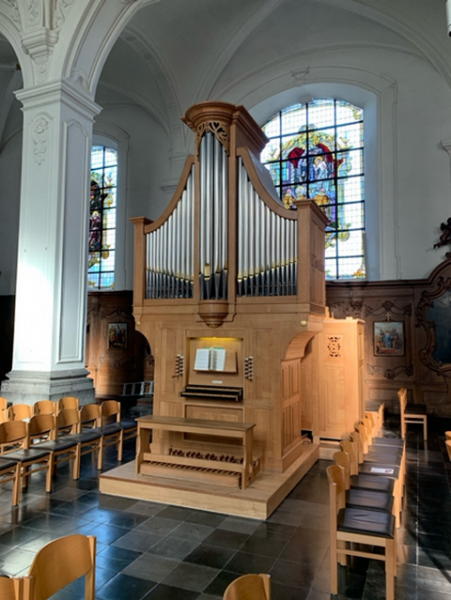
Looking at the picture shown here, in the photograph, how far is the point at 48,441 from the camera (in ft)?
19.1

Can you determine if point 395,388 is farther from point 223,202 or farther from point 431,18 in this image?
point 431,18

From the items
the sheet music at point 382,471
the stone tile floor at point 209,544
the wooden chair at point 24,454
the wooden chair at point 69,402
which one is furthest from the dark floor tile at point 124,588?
the wooden chair at point 69,402

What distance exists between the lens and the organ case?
18.8 ft

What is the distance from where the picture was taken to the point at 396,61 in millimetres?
11953

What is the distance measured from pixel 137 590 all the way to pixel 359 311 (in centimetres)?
917

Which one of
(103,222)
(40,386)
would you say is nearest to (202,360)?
(40,386)

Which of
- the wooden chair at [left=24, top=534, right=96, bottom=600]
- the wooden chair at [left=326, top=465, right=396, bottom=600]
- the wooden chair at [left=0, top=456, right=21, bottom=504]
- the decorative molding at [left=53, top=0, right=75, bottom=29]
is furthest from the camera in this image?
the decorative molding at [left=53, top=0, right=75, bottom=29]

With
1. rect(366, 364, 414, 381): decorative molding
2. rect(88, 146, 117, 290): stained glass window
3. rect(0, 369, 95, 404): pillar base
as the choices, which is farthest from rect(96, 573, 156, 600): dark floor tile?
rect(88, 146, 117, 290): stained glass window

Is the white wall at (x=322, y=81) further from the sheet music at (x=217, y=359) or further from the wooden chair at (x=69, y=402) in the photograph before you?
the wooden chair at (x=69, y=402)

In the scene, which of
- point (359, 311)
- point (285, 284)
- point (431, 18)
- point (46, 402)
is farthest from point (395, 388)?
point (431, 18)

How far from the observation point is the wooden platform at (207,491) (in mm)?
4727

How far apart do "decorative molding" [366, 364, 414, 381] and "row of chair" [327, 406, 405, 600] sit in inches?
227

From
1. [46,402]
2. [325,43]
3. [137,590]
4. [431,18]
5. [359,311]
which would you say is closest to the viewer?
[137,590]

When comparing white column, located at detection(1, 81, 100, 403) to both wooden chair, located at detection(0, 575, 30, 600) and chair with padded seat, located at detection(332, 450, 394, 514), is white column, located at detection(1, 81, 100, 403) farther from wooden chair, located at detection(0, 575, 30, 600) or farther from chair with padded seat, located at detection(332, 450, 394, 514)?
wooden chair, located at detection(0, 575, 30, 600)
